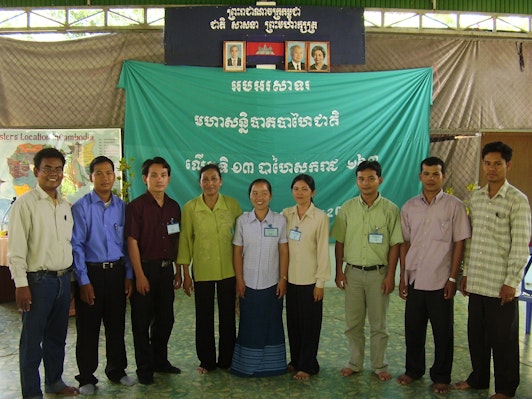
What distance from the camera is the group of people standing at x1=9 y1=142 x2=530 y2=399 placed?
9.36 ft

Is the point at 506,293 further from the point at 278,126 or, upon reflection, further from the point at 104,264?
the point at 278,126

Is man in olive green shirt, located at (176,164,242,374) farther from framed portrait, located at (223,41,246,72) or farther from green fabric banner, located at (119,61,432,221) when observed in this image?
framed portrait, located at (223,41,246,72)

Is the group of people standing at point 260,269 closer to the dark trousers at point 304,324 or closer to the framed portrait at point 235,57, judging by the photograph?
the dark trousers at point 304,324

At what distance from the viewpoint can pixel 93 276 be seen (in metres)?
3.00

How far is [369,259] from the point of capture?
321cm

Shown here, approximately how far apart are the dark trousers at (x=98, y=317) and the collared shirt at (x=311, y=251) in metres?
1.11

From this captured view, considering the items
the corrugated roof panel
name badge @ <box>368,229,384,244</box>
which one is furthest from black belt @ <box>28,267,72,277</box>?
the corrugated roof panel

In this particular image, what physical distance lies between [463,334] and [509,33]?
3.55m

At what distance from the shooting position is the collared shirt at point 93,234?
294 cm

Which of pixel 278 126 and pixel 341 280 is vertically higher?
pixel 278 126

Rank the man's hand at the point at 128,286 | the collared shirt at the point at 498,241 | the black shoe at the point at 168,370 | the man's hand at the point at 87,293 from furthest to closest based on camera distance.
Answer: the black shoe at the point at 168,370 < the man's hand at the point at 128,286 < the man's hand at the point at 87,293 < the collared shirt at the point at 498,241

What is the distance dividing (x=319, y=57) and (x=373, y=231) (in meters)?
2.71

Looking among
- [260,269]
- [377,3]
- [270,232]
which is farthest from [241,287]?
[377,3]

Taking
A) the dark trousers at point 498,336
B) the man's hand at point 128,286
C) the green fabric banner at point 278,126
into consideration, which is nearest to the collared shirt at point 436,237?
the dark trousers at point 498,336
